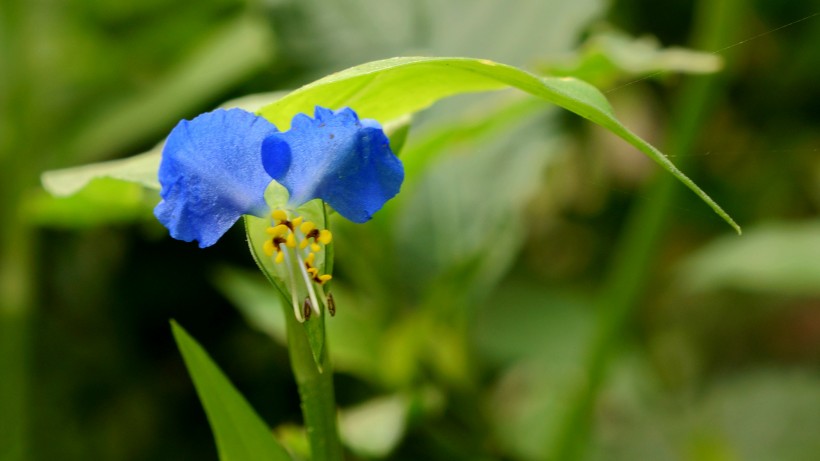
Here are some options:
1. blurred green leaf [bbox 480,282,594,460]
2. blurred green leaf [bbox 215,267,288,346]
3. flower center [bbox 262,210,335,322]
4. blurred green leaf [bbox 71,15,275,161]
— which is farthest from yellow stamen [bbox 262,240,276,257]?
blurred green leaf [bbox 480,282,594,460]

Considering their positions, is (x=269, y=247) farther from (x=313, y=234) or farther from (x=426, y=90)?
(x=426, y=90)

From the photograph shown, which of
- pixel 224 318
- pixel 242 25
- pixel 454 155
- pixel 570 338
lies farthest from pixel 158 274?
pixel 570 338

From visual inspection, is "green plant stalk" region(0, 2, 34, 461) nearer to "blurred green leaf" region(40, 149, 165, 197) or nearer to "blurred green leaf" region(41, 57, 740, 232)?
"blurred green leaf" region(40, 149, 165, 197)

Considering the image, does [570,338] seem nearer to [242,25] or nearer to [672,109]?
[672,109]

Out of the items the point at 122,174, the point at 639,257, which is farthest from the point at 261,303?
the point at 122,174

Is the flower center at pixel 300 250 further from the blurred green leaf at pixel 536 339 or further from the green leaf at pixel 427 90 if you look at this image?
the blurred green leaf at pixel 536 339

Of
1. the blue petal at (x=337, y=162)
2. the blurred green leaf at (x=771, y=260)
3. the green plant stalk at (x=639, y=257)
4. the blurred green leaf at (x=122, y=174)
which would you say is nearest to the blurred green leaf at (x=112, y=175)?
the blurred green leaf at (x=122, y=174)
